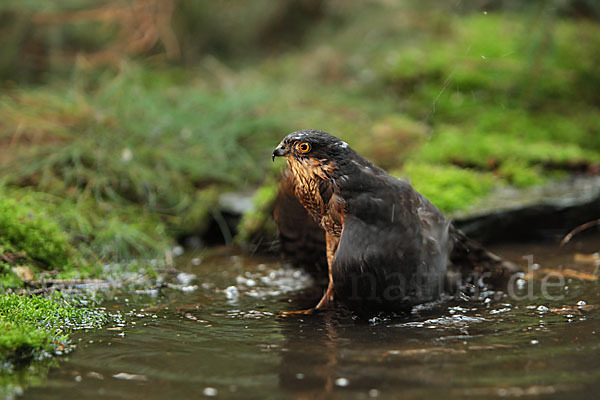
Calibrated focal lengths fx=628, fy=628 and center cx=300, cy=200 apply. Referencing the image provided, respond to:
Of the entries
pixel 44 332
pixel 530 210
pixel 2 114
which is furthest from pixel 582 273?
pixel 2 114

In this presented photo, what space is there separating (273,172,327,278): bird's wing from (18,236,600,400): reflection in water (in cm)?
47

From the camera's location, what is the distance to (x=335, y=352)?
299 centimetres

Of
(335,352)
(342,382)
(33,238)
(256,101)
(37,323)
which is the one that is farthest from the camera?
(256,101)

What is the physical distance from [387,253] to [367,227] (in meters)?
0.19

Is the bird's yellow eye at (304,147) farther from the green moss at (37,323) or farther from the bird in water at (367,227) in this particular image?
the green moss at (37,323)

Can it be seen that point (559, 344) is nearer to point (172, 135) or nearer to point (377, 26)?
point (172, 135)

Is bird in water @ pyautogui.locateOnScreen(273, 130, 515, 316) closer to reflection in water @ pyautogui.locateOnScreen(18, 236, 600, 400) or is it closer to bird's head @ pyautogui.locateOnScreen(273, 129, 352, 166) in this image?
bird's head @ pyautogui.locateOnScreen(273, 129, 352, 166)

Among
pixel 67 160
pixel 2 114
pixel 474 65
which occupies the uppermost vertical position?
pixel 474 65

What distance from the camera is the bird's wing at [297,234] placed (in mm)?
4320

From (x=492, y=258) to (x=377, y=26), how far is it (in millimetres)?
6904

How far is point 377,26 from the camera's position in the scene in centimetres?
1049

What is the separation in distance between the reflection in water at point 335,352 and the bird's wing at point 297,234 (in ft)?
1.55

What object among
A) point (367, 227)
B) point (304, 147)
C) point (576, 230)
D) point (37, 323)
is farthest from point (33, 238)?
point (576, 230)

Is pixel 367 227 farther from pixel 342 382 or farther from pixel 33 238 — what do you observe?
pixel 33 238
